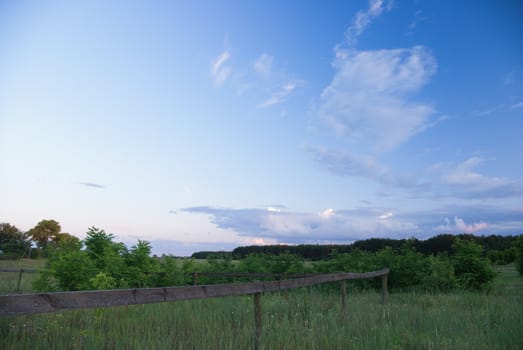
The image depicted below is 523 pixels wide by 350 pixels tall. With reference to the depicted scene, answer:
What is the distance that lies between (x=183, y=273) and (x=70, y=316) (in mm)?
7472

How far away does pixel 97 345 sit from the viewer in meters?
5.47

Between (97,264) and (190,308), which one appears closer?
(190,308)

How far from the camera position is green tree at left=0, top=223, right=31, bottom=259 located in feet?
131

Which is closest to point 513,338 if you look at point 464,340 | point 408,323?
point 464,340

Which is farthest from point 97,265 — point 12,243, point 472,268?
point 12,243

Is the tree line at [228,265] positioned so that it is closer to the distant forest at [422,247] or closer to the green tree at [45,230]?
the distant forest at [422,247]

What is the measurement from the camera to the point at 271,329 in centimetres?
622

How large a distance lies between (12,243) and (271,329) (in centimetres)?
4534

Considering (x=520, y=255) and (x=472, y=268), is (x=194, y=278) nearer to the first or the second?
(x=472, y=268)

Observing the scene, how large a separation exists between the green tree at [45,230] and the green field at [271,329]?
4576 cm

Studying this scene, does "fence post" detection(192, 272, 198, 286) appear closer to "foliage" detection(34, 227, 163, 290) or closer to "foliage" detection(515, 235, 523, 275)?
"foliage" detection(34, 227, 163, 290)

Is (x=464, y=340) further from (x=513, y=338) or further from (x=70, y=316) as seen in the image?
(x=70, y=316)

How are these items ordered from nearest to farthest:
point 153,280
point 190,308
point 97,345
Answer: point 97,345
point 190,308
point 153,280

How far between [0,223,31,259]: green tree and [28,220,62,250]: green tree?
1.42m
